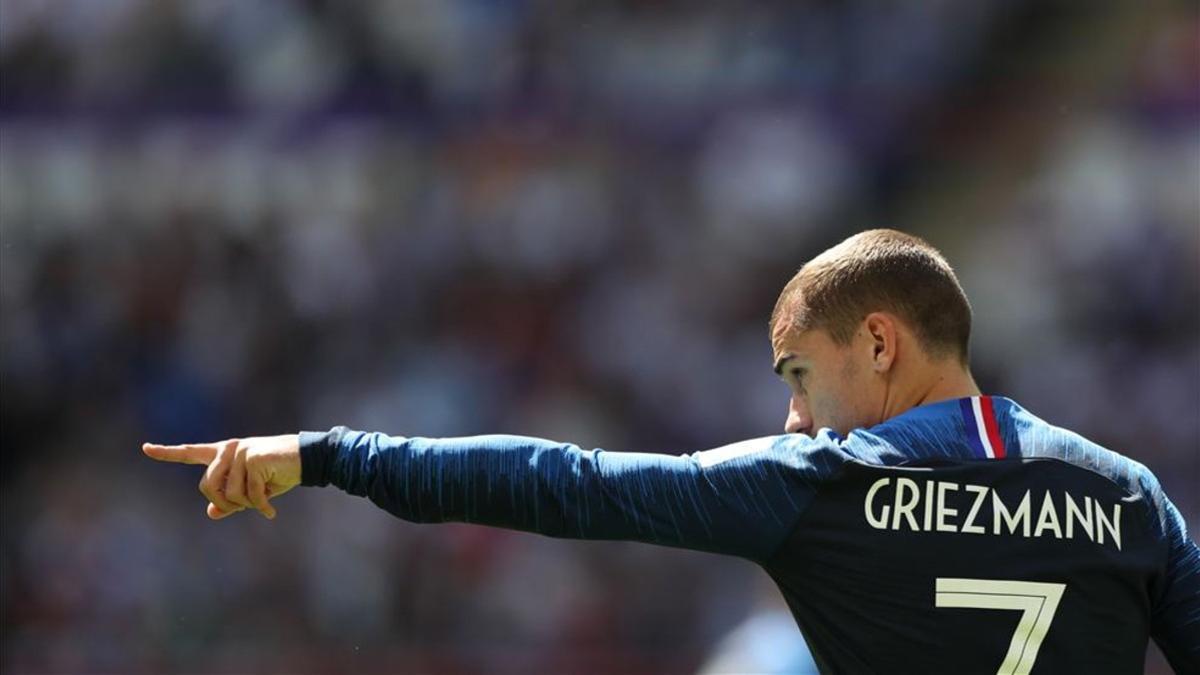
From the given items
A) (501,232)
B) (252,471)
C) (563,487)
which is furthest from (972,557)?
(501,232)

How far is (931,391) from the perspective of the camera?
242 cm

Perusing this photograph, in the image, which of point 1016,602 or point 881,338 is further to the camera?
point 881,338

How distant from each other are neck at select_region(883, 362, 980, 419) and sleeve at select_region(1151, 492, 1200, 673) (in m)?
0.35

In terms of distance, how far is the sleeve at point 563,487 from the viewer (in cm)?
218

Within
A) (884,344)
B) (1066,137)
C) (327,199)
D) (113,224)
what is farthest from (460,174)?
(884,344)

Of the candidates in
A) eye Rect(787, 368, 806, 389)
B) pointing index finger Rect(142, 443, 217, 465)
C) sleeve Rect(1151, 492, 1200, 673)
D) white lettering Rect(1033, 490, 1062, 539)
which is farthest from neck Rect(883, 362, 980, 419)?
pointing index finger Rect(142, 443, 217, 465)

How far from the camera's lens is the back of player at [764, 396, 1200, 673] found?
7.35 feet

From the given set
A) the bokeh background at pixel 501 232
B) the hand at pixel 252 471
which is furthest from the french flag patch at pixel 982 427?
the bokeh background at pixel 501 232

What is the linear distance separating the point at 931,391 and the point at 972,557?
0.30 metres

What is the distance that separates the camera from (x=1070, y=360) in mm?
8312

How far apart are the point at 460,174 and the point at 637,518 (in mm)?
6802

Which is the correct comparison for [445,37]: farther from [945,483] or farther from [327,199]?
[945,483]

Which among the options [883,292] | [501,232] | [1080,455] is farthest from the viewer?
[501,232]

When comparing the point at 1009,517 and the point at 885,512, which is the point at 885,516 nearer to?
the point at 885,512
